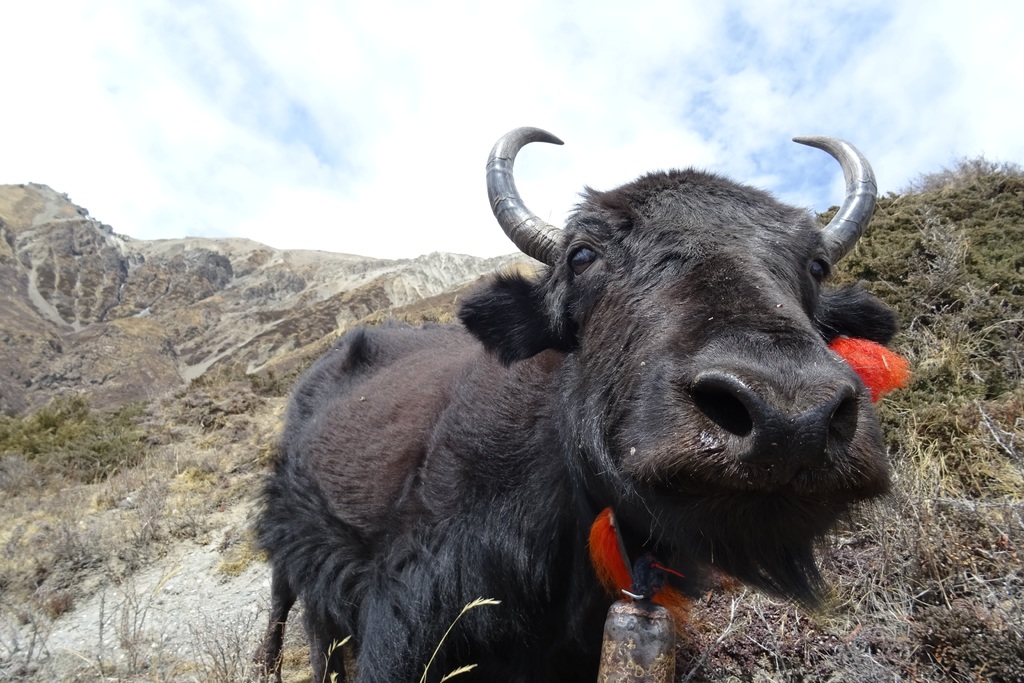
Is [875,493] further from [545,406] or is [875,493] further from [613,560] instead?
[545,406]

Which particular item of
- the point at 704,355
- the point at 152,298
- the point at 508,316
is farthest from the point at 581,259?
the point at 152,298

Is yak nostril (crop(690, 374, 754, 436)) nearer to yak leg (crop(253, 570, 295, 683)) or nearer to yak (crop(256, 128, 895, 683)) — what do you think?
yak (crop(256, 128, 895, 683))

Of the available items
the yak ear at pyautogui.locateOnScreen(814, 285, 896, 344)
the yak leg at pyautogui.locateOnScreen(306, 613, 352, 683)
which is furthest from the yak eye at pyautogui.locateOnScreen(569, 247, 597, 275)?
the yak leg at pyautogui.locateOnScreen(306, 613, 352, 683)

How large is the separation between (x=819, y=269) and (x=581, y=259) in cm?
100

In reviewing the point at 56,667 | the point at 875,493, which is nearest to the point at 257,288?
the point at 56,667

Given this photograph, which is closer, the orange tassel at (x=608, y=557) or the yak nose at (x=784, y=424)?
the yak nose at (x=784, y=424)

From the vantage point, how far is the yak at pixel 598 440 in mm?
1467

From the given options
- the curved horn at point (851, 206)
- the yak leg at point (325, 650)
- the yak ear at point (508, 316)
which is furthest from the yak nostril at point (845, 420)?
the yak leg at point (325, 650)

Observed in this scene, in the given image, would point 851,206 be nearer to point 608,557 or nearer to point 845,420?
point 845,420

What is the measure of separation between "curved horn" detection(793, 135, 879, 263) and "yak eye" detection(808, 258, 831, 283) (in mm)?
70

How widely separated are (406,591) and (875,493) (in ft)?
6.61

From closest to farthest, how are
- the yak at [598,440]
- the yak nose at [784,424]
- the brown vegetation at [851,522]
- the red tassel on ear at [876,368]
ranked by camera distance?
1. the yak nose at [784,424]
2. the yak at [598,440]
3. the red tassel on ear at [876,368]
4. the brown vegetation at [851,522]

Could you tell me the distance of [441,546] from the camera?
8.73 ft

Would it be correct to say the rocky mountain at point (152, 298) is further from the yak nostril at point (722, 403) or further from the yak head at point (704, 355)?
the yak nostril at point (722, 403)
